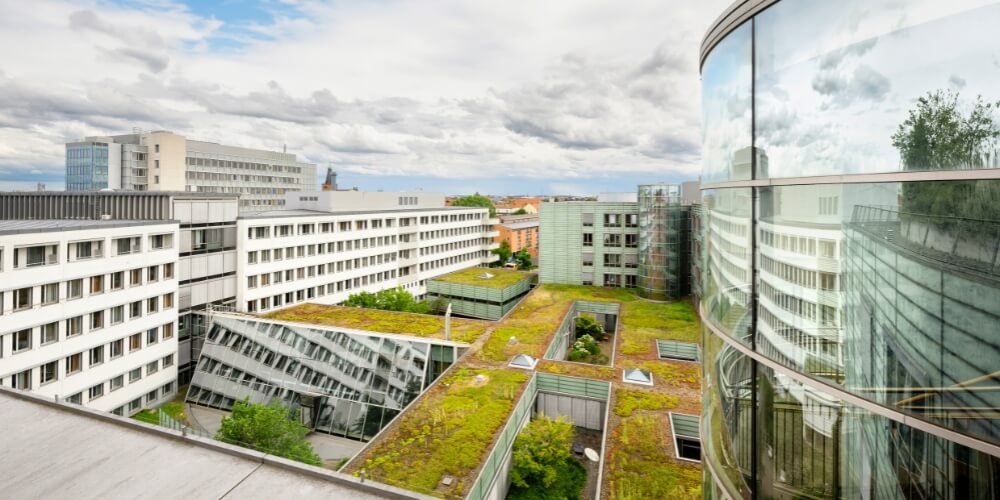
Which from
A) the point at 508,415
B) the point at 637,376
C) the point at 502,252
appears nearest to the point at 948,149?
the point at 508,415

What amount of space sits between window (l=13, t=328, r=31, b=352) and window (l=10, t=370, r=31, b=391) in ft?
4.46

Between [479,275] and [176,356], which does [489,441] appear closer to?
[176,356]

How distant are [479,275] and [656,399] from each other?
41.6 metres

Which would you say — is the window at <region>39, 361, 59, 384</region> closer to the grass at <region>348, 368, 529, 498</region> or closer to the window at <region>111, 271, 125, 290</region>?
the window at <region>111, 271, 125, 290</region>

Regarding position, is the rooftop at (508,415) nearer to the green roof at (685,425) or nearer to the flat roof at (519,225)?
the green roof at (685,425)

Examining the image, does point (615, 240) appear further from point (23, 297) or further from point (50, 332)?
point (23, 297)

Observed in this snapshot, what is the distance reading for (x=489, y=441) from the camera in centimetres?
2092

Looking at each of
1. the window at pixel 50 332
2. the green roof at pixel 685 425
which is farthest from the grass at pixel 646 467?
the window at pixel 50 332

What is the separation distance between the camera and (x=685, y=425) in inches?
904

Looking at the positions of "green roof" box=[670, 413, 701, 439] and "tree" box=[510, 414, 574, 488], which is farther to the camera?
"green roof" box=[670, 413, 701, 439]

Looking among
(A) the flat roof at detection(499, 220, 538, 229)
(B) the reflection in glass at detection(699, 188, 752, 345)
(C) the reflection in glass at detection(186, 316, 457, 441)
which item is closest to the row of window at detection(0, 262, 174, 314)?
(C) the reflection in glass at detection(186, 316, 457, 441)

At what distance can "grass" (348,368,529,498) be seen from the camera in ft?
59.5

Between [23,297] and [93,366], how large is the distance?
6.06 meters

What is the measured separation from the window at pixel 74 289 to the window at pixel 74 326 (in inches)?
54.1
